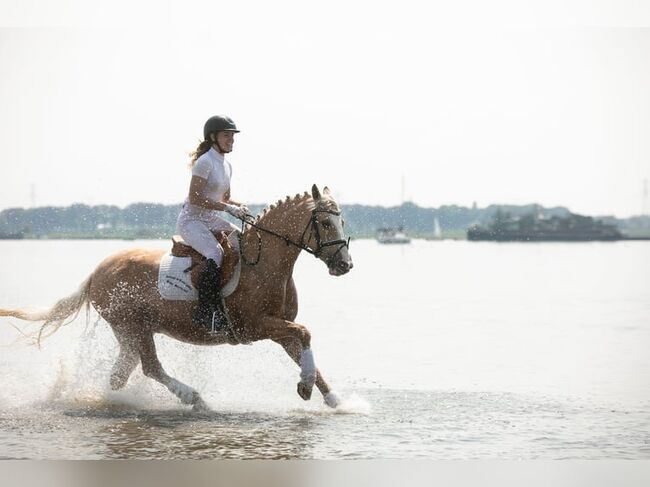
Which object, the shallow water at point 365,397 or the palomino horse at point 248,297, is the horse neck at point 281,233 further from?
the shallow water at point 365,397

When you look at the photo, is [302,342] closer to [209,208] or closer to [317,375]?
[317,375]

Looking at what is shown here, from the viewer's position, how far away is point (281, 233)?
24.0 ft

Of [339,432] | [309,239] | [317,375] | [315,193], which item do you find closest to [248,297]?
[309,239]

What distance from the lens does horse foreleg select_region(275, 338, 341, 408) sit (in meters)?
7.22

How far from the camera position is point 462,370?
10883 mm

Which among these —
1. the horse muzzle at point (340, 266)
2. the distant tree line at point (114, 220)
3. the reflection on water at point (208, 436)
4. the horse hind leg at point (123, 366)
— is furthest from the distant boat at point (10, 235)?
the horse muzzle at point (340, 266)

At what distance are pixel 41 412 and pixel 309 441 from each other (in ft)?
7.08

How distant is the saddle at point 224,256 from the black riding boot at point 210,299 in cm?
5

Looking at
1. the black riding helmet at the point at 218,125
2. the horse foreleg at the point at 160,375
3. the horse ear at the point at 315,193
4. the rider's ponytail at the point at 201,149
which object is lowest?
the horse foreleg at the point at 160,375

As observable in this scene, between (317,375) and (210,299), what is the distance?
912 millimetres

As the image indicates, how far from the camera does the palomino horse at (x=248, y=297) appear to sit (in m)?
7.11

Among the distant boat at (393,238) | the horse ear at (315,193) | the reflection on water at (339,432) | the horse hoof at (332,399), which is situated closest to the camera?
the reflection on water at (339,432)

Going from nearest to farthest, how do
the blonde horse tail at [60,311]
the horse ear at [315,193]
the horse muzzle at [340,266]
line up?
the horse muzzle at [340,266] < the horse ear at [315,193] < the blonde horse tail at [60,311]

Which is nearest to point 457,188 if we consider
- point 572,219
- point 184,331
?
point 572,219
